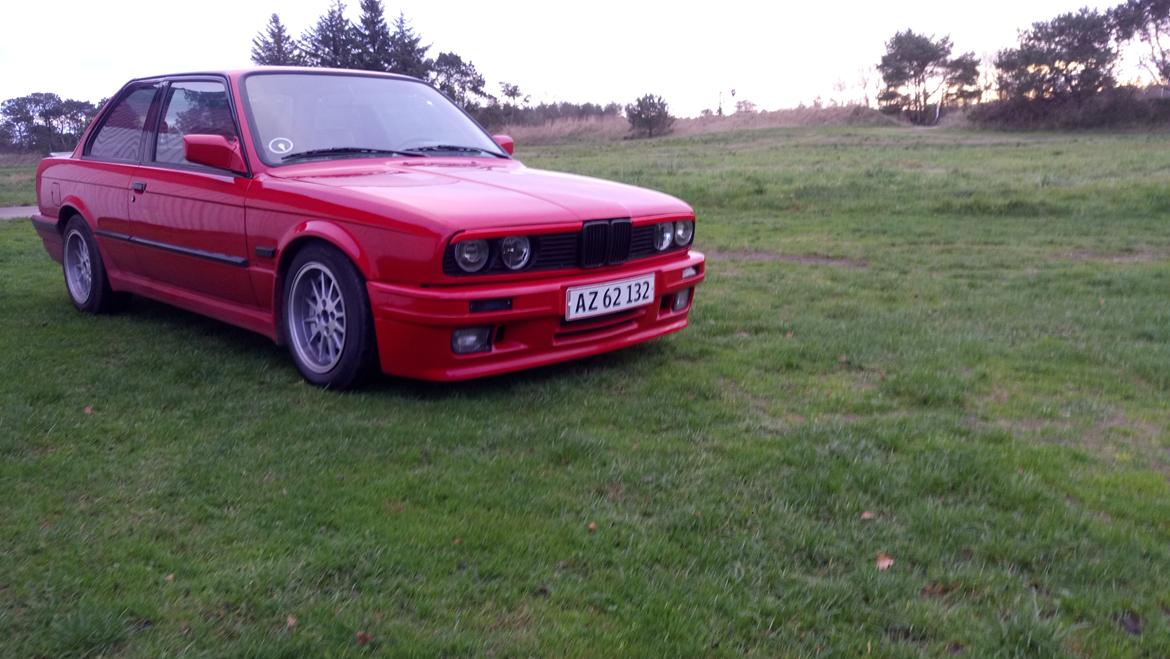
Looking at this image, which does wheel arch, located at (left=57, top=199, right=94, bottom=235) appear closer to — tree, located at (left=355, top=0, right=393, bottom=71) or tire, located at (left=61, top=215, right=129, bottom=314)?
tire, located at (left=61, top=215, right=129, bottom=314)

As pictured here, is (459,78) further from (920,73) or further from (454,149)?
(454,149)

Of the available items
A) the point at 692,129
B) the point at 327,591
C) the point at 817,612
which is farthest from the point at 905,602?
the point at 692,129

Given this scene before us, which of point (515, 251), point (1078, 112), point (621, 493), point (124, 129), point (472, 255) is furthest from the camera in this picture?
point (1078, 112)

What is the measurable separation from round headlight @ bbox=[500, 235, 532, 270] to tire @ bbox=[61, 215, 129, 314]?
316cm

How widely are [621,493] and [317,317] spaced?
1.91 meters

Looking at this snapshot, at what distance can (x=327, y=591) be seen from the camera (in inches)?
101

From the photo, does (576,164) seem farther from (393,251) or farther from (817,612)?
(817,612)

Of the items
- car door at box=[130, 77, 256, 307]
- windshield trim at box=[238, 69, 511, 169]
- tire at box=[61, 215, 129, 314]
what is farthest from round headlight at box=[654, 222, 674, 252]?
tire at box=[61, 215, 129, 314]

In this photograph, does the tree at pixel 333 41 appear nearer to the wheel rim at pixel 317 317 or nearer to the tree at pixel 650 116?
the tree at pixel 650 116

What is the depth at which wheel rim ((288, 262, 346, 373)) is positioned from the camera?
430 centimetres

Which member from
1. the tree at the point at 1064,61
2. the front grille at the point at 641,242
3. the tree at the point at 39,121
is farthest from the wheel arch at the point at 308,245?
the tree at the point at 1064,61

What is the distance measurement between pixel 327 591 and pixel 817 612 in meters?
1.28

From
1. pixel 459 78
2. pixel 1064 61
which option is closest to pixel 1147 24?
pixel 1064 61

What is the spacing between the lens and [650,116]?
47.9 metres
